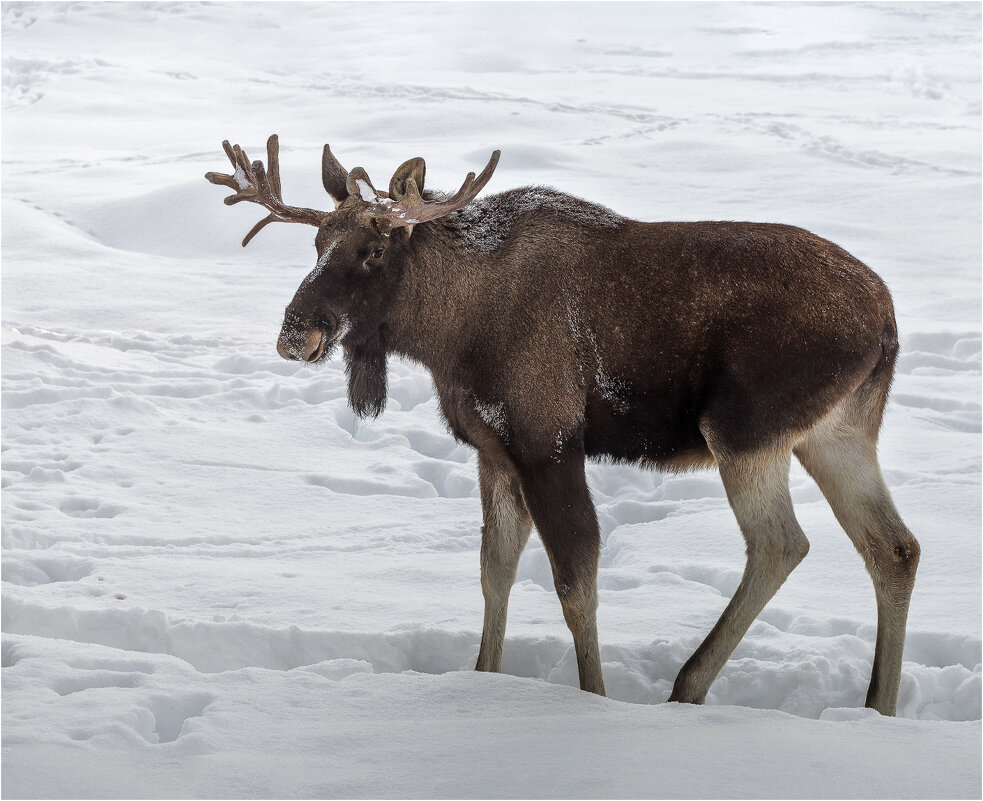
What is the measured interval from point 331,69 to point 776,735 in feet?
68.5

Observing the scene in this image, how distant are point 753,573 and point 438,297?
152 cm

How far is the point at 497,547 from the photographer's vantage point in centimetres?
442

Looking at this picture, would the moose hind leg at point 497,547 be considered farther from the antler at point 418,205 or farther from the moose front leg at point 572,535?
the antler at point 418,205

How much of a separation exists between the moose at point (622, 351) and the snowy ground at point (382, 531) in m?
0.55

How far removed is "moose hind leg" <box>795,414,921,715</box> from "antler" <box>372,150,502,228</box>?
151 centimetres

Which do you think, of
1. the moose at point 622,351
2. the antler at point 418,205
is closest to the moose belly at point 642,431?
the moose at point 622,351

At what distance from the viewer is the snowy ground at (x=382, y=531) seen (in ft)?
10.6

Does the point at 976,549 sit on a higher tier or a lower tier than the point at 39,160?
lower

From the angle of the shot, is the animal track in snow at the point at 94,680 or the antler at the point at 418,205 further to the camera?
the antler at the point at 418,205

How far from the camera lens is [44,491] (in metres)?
5.95

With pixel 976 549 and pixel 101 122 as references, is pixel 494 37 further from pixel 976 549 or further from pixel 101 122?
pixel 976 549

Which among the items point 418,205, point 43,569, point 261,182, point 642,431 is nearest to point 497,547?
point 642,431

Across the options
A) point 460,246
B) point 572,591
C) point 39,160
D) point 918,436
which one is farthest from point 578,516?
point 39,160

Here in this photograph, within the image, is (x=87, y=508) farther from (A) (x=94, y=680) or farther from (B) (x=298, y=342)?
(B) (x=298, y=342)
